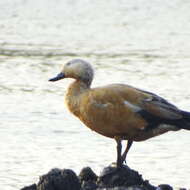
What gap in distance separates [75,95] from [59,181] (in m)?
1.22

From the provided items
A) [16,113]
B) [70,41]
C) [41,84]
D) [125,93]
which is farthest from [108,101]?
[70,41]

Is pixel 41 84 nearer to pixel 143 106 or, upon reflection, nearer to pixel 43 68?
pixel 43 68

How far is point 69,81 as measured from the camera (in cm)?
1652

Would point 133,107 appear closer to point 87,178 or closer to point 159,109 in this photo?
point 159,109

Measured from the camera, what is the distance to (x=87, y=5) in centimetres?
2314

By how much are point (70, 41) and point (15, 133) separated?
7.20 metres

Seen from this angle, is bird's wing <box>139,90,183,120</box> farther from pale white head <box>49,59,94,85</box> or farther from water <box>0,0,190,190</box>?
water <box>0,0,190,190</box>

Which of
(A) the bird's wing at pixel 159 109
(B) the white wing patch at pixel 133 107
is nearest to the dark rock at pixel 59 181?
(B) the white wing patch at pixel 133 107

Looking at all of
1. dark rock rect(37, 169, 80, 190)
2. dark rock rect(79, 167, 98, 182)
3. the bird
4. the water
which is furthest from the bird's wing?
dark rock rect(37, 169, 80, 190)

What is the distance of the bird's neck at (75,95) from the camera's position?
10312mm

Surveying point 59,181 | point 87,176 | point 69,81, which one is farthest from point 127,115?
point 69,81

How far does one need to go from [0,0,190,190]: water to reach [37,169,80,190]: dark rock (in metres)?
1.13

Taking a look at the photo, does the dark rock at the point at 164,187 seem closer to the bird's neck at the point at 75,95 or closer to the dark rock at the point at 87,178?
the dark rock at the point at 87,178

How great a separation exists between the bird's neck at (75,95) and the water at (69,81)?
107 centimetres
